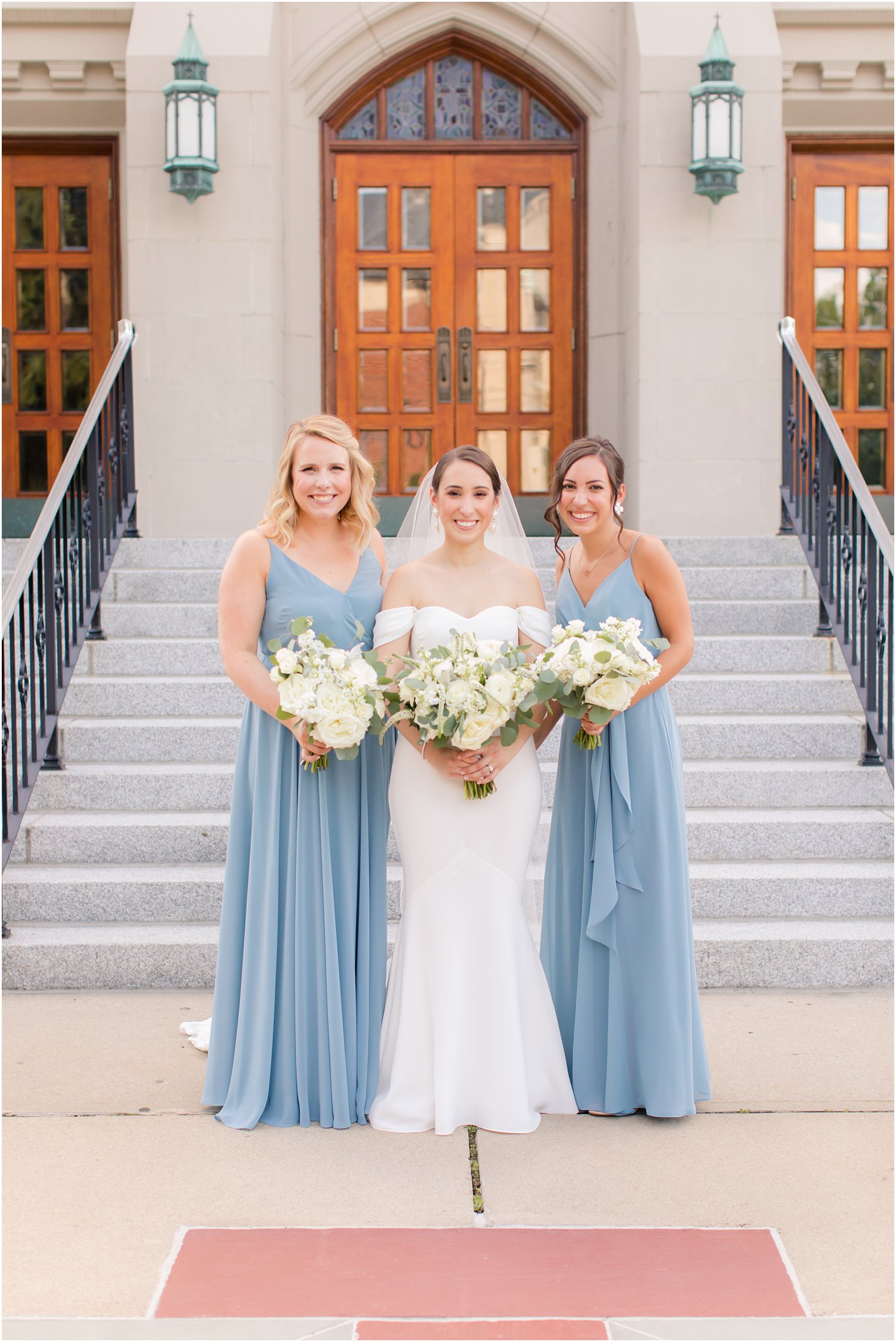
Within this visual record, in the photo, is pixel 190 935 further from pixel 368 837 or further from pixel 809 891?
pixel 809 891

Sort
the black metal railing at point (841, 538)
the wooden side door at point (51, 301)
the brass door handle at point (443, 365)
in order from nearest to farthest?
the black metal railing at point (841, 538) < the brass door handle at point (443, 365) < the wooden side door at point (51, 301)

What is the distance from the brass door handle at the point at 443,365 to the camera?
8.61m

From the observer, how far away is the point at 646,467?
7953mm

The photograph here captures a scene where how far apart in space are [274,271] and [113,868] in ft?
14.9

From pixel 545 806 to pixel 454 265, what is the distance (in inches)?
186

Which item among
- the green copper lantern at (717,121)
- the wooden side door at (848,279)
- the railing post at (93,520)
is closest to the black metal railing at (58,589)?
the railing post at (93,520)

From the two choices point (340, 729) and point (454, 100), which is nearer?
point (340, 729)

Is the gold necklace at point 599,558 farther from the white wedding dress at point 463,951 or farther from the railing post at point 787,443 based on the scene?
the railing post at point 787,443

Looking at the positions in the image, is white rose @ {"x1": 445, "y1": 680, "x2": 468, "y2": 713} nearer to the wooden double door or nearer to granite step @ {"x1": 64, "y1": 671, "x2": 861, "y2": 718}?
granite step @ {"x1": 64, "y1": 671, "x2": 861, "y2": 718}

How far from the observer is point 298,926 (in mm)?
3527

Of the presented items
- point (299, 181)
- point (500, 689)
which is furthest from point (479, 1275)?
point (299, 181)

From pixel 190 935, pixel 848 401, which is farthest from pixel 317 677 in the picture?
pixel 848 401

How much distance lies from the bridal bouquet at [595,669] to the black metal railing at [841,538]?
270 cm

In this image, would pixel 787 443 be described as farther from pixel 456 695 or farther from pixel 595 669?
pixel 456 695
